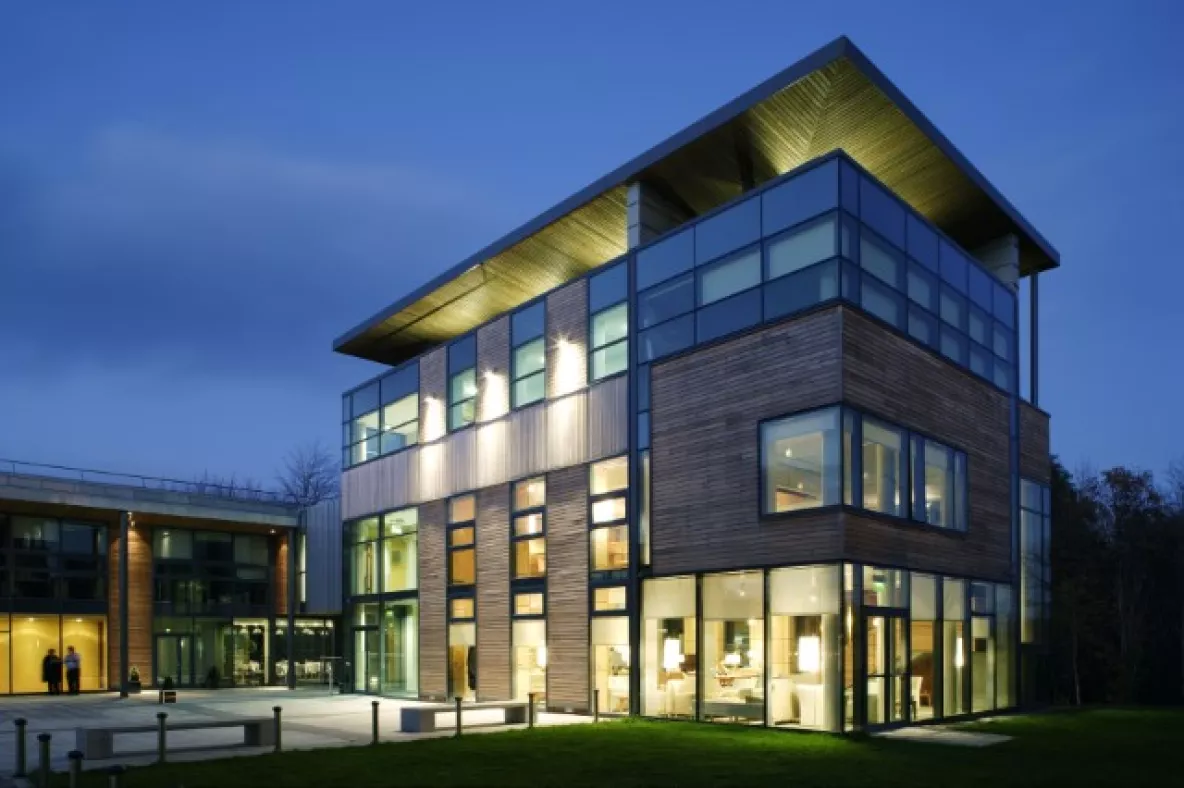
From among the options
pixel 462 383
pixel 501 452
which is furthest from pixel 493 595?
pixel 462 383

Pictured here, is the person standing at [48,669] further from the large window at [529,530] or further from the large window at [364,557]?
the large window at [529,530]

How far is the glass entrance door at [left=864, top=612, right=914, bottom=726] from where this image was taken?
1958 cm

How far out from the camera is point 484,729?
20531 millimetres

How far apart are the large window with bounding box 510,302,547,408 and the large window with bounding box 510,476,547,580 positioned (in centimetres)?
207

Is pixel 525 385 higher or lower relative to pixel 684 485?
higher

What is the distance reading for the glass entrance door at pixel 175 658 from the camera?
36.8m

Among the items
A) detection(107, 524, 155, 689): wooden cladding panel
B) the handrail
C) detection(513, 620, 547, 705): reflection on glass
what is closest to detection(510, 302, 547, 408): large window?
detection(513, 620, 547, 705): reflection on glass

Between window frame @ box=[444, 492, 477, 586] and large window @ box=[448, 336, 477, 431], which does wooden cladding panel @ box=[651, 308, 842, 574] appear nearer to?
window frame @ box=[444, 492, 477, 586]

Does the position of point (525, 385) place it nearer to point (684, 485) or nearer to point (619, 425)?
point (619, 425)

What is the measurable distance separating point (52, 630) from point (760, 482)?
25.4 meters

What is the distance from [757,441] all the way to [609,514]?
15.6ft

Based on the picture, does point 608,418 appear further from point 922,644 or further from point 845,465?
point 922,644

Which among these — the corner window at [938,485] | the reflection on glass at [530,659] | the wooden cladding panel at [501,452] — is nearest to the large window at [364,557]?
the wooden cladding panel at [501,452]

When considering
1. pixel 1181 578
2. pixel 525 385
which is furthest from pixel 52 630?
pixel 1181 578
